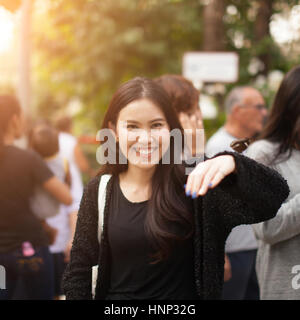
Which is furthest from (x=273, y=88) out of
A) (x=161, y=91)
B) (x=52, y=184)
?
(x=161, y=91)

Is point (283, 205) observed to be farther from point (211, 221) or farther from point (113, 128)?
point (113, 128)

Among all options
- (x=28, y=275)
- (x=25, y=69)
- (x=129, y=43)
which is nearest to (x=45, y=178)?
(x=28, y=275)

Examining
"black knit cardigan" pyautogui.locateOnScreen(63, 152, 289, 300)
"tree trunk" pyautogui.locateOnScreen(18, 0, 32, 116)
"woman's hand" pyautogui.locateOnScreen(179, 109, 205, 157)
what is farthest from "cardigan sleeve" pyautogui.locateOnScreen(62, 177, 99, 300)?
"tree trunk" pyautogui.locateOnScreen(18, 0, 32, 116)

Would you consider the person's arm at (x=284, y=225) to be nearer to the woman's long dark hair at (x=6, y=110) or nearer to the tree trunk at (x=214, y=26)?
the woman's long dark hair at (x=6, y=110)

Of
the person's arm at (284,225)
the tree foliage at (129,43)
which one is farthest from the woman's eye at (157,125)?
the tree foliage at (129,43)

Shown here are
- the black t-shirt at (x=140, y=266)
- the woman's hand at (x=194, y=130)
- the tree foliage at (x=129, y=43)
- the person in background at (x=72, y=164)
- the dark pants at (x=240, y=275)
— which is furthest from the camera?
the tree foliage at (x=129, y=43)

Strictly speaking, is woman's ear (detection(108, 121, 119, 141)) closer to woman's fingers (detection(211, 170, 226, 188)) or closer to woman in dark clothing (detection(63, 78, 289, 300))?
woman in dark clothing (detection(63, 78, 289, 300))

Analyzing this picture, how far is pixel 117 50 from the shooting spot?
13.1 m

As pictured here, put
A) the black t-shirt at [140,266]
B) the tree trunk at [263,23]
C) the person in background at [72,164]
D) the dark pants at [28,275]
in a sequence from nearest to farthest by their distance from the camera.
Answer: the black t-shirt at [140,266] < the dark pants at [28,275] < the person in background at [72,164] < the tree trunk at [263,23]

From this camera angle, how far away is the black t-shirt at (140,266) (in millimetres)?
2039

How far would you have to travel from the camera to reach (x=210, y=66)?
21.9ft

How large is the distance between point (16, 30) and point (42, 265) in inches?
290

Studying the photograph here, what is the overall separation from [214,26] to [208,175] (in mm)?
8874

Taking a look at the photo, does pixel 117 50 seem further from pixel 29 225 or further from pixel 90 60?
pixel 29 225
